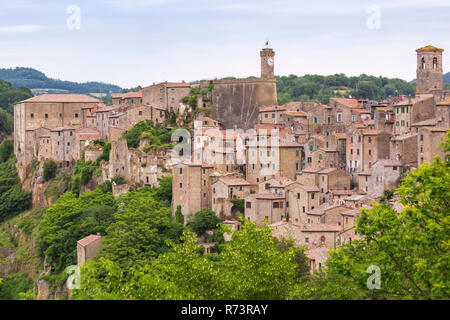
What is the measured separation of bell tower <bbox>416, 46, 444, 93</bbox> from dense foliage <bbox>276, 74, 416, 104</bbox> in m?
44.5

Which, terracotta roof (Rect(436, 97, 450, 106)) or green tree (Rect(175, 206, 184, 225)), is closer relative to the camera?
terracotta roof (Rect(436, 97, 450, 106))

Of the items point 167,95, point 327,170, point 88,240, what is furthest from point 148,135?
point 327,170

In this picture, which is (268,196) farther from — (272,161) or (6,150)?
(6,150)

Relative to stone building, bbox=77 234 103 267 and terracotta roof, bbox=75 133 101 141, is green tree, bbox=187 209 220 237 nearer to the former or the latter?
stone building, bbox=77 234 103 267

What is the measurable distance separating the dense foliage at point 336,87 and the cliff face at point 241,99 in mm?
34067

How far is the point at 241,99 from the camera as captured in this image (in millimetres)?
77250

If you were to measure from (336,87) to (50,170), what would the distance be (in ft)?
214

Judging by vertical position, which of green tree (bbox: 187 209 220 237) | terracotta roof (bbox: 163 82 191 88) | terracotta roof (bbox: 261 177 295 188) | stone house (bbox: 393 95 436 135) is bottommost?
green tree (bbox: 187 209 220 237)

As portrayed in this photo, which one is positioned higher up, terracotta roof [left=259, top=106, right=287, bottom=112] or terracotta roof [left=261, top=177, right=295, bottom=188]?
terracotta roof [left=259, top=106, right=287, bottom=112]

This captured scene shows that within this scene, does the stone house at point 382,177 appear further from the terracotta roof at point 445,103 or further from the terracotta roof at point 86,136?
the terracotta roof at point 86,136

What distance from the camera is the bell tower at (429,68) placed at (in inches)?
2650

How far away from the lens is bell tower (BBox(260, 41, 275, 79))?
77.9m

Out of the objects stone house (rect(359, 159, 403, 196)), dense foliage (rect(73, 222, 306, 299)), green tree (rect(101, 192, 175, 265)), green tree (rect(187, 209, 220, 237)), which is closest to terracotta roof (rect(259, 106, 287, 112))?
stone house (rect(359, 159, 403, 196))
